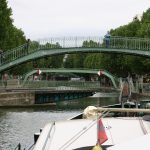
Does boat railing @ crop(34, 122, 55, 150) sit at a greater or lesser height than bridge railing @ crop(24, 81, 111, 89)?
lesser

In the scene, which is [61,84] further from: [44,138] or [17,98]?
[44,138]

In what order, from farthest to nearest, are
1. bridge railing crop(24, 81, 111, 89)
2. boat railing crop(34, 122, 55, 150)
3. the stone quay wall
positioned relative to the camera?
1. bridge railing crop(24, 81, 111, 89)
2. the stone quay wall
3. boat railing crop(34, 122, 55, 150)

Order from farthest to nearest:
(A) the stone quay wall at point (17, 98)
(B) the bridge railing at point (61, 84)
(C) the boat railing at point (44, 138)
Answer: (B) the bridge railing at point (61, 84) < (A) the stone quay wall at point (17, 98) < (C) the boat railing at point (44, 138)

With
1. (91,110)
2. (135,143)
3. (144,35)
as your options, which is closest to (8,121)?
(91,110)

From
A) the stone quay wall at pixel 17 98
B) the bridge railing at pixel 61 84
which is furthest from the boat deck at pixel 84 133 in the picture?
the bridge railing at pixel 61 84

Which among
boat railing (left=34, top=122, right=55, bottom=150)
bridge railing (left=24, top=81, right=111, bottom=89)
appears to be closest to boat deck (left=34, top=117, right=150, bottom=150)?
boat railing (left=34, top=122, right=55, bottom=150)

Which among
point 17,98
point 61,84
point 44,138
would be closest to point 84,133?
point 44,138

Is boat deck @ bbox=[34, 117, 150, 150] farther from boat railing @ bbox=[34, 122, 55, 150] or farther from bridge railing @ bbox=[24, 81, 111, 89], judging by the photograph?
bridge railing @ bbox=[24, 81, 111, 89]

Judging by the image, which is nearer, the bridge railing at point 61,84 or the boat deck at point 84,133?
the boat deck at point 84,133

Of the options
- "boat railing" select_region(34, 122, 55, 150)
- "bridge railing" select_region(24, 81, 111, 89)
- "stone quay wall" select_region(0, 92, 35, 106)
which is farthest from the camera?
"bridge railing" select_region(24, 81, 111, 89)

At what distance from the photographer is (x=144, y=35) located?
5616 cm

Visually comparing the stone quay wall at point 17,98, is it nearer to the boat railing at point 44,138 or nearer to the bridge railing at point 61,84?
the bridge railing at point 61,84

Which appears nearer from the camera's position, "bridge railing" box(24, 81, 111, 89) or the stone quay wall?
the stone quay wall

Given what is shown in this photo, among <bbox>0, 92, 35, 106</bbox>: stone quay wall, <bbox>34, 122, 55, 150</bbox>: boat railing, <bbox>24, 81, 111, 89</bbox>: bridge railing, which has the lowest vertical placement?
<bbox>0, 92, 35, 106</bbox>: stone quay wall
